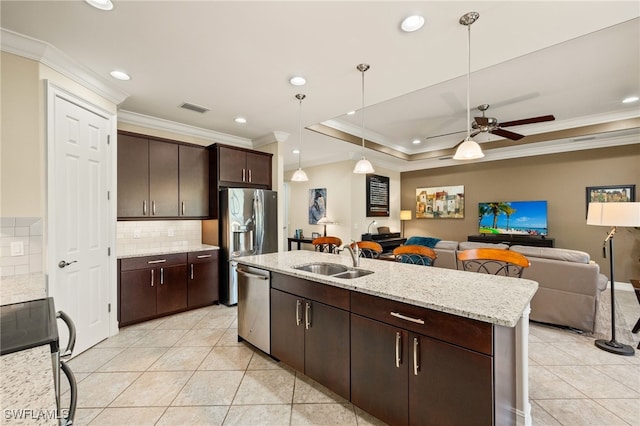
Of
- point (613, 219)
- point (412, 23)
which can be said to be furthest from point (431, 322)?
point (613, 219)

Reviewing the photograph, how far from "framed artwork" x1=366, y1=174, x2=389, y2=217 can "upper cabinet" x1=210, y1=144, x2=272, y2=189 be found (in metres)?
2.92

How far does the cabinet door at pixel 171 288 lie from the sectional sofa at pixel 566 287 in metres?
4.45

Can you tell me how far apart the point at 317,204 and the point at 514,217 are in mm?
4545

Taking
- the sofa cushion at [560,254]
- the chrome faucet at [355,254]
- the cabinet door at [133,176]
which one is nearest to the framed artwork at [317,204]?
the cabinet door at [133,176]

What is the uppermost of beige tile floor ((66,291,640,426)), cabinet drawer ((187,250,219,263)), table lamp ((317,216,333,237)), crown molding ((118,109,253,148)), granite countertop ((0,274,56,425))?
crown molding ((118,109,253,148))

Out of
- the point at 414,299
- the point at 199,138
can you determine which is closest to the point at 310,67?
the point at 414,299

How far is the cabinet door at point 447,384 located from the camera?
1.29 meters

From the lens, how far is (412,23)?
1979 millimetres

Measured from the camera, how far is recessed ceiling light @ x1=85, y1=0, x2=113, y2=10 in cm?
176

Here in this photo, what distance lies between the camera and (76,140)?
2.62 metres

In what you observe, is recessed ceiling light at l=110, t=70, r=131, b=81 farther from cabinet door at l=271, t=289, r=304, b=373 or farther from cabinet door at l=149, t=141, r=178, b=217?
cabinet door at l=271, t=289, r=304, b=373

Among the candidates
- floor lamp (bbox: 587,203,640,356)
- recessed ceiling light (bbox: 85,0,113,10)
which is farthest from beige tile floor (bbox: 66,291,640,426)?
recessed ceiling light (bbox: 85,0,113,10)

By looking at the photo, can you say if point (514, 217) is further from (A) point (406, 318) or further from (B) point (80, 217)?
(B) point (80, 217)

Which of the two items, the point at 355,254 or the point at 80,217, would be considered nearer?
the point at 355,254
